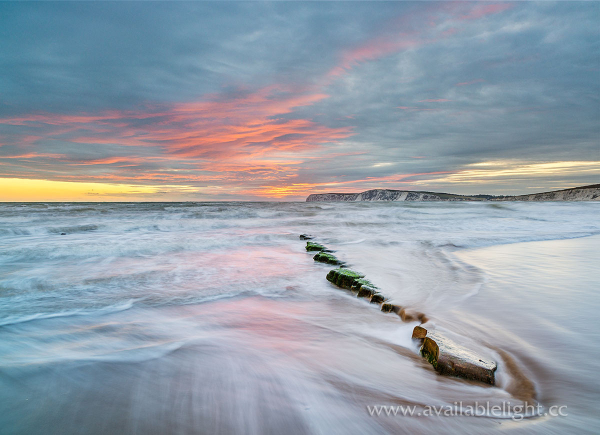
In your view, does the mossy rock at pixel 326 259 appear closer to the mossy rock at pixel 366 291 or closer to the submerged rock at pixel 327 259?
the submerged rock at pixel 327 259

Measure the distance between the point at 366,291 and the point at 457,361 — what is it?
6.75 ft

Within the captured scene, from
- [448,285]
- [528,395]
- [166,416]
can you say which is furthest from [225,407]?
[448,285]

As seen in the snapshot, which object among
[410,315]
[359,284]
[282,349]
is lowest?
[282,349]

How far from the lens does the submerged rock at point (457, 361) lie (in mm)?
2115

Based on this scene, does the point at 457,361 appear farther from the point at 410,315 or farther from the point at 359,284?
the point at 359,284

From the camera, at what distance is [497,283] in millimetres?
4586

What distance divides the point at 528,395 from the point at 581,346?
1.15 metres

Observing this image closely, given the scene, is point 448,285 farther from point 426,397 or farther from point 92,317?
point 92,317

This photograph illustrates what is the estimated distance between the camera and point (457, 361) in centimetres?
219

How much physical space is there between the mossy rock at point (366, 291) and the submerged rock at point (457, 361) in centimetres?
168

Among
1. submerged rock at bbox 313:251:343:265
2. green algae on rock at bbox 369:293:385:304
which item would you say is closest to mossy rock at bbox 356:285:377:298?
green algae on rock at bbox 369:293:385:304

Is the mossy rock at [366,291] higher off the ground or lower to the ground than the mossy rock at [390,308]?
higher

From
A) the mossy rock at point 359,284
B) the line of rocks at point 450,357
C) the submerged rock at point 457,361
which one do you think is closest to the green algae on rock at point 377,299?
the mossy rock at point 359,284

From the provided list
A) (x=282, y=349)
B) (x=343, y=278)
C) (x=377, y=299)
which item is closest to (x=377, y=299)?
(x=377, y=299)
